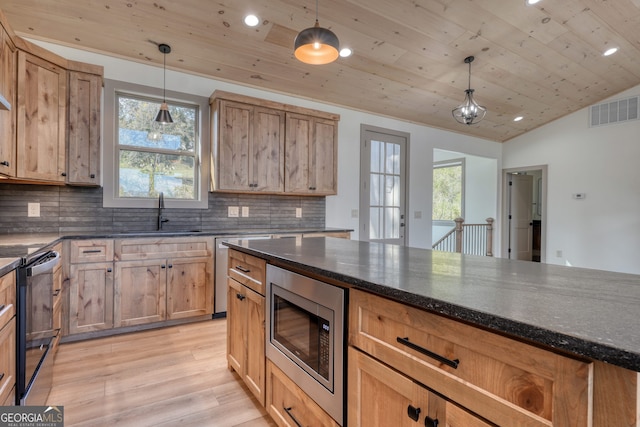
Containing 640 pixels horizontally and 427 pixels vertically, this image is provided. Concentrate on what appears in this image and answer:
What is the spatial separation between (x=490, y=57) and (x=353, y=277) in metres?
4.02

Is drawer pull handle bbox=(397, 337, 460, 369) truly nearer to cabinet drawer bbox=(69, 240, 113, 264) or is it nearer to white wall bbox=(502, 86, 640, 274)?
cabinet drawer bbox=(69, 240, 113, 264)

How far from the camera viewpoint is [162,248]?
10.3 ft

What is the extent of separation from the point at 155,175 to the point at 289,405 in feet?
9.83

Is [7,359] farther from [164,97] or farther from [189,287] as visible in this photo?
[164,97]

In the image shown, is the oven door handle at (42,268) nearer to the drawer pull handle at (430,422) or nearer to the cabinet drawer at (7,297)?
the cabinet drawer at (7,297)

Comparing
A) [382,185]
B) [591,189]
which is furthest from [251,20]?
[591,189]

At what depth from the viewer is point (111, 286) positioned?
2.93 meters

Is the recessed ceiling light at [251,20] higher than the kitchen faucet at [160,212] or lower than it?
higher

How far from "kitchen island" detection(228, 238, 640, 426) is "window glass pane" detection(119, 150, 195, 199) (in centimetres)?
262

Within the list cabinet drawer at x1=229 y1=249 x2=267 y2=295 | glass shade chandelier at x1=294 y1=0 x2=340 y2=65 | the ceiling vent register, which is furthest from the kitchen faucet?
the ceiling vent register

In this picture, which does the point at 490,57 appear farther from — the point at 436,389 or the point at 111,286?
the point at 111,286

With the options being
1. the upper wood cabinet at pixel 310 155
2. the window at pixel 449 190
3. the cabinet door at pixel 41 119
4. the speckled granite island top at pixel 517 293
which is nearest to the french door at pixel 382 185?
the upper wood cabinet at pixel 310 155

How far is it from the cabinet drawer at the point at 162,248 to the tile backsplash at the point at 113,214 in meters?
0.51

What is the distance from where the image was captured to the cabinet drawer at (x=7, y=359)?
1.31 metres
